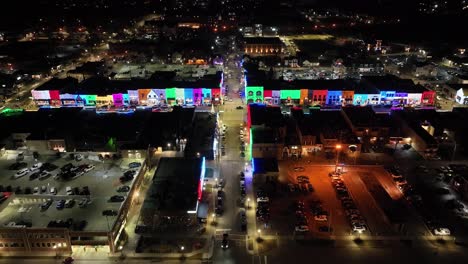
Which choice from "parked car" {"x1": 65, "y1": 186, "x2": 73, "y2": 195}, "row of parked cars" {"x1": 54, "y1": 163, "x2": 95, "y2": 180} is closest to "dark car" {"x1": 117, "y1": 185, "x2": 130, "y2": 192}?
"parked car" {"x1": 65, "y1": 186, "x2": 73, "y2": 195}

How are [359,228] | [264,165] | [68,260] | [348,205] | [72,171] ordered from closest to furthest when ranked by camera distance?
→ 1. [68,260]
2. [359,228]
3. [348,205]
4. [72,171]
5. [264,165]

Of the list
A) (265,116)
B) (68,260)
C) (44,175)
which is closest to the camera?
(68,260)

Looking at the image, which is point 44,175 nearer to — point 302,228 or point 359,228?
point 302,228

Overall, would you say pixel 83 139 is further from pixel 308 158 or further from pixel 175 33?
pixel 175 33

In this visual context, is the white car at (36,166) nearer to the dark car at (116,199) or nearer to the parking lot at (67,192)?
the parking lot at (67,192)

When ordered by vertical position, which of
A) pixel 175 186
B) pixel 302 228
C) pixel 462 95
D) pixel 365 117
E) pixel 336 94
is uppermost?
pixel 336 94

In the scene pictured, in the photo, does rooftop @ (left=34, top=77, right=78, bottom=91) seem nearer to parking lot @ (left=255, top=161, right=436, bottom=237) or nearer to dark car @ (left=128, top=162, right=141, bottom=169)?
dark car @ (left=128, top=162, right=141, bottom=169)

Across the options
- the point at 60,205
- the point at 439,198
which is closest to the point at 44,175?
the point at 60,205
